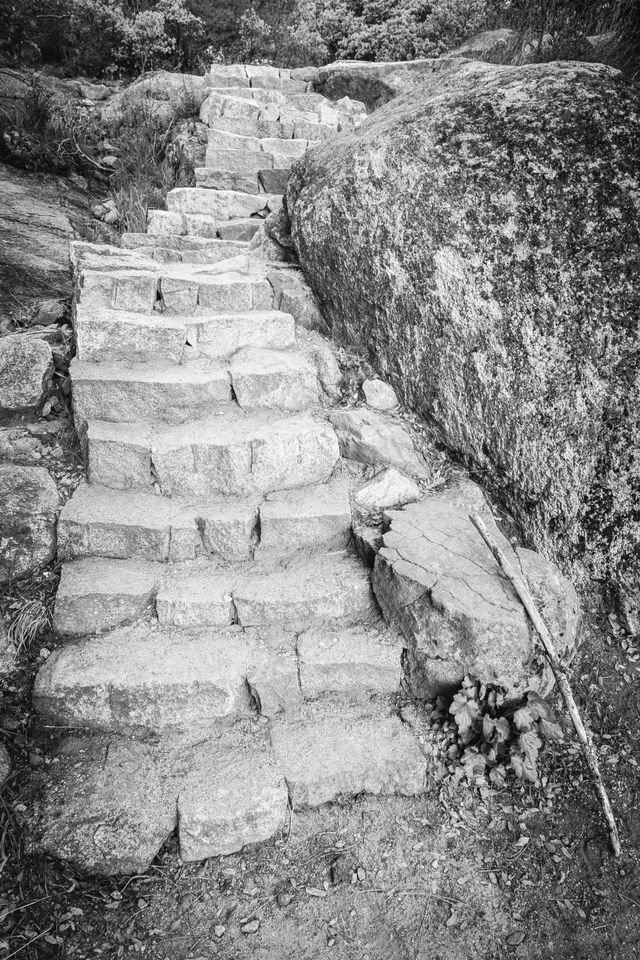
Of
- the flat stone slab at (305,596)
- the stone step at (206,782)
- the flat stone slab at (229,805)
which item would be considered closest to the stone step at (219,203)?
the flat stone slab at (305,596)

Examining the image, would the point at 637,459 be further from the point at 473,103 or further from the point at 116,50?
the point at 116,50

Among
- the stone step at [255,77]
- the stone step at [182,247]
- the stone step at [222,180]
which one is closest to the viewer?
the stone step at [182,247]

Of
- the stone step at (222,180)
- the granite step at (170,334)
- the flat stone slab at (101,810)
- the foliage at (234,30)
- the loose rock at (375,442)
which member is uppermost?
the foliage at (234,30)

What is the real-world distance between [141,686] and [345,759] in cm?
114

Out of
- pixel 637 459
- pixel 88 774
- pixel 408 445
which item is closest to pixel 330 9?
pixel 408 445

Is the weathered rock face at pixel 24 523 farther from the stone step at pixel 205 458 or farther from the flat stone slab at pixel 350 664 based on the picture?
the flat stone slab at pixel 350 664

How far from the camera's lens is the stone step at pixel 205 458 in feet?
11.0

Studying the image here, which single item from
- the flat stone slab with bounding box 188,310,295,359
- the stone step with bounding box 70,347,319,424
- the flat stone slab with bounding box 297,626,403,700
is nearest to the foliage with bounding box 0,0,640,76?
the flat stone slab with bounding box 188,310,295,359

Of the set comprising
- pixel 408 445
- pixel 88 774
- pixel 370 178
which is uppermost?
pixel 370 178

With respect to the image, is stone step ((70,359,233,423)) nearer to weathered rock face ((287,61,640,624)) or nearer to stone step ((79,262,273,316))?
stone step ((79,262,273,316))

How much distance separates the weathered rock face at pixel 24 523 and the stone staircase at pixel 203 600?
0.15 metres

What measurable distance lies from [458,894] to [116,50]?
11.5 m

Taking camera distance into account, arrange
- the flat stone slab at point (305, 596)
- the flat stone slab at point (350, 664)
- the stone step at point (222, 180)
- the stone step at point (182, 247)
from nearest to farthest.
→ the flat stone slab at point (350, 664) → the flat stone slab at point (305, 596) → the stone step at point (182, 247) → the stone step at point (222, 180)

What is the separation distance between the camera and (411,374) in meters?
3.80
